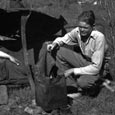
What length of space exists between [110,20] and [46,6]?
19.2 feet

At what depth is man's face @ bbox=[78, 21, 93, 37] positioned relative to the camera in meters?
4.95

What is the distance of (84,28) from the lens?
16.4 feet

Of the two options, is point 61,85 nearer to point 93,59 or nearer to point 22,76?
point 93,59

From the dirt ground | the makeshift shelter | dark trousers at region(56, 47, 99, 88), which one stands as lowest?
the dirt ground

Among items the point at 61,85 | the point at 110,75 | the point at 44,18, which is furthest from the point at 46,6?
the point at 61,85

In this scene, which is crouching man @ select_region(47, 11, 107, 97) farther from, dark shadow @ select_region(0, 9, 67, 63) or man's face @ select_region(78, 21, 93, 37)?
dark shadow @ select_region(0, 9, 67, 63)

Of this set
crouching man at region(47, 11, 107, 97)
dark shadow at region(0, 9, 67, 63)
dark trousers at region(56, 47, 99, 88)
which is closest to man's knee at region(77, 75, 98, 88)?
crouching man at region(47, 11, 107, 97)

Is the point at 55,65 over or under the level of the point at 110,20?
under

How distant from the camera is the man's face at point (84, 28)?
495 cm

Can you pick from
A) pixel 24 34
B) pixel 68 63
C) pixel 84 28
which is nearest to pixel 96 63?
pixel 84 28

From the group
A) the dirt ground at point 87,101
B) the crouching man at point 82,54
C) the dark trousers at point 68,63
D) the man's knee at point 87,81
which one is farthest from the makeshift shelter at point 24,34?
the man's knee at point 87,81

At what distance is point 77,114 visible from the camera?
4.60 meters

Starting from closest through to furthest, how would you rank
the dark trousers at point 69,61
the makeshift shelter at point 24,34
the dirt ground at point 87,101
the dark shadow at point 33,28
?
the dirt ground at point 87,101
the dark trousers at point 69,61
the makeshift shelter at point 24,34
the dark shadow at point 33,28

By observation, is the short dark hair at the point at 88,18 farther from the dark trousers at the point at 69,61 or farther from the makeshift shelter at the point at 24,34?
the makeshift shelter at the point at 24,34
